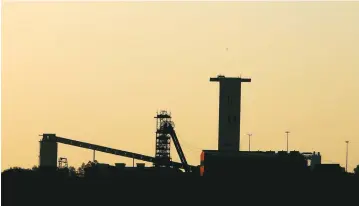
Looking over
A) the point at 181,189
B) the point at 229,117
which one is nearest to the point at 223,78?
the point at 229,117

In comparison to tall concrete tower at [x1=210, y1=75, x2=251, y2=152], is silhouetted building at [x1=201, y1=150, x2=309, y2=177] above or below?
below

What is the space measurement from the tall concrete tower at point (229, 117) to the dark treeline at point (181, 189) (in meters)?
8.08

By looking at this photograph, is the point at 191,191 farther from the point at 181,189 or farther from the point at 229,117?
the point at 229,117

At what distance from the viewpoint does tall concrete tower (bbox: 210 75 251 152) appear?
183375 millimetres

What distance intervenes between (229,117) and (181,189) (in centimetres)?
1871

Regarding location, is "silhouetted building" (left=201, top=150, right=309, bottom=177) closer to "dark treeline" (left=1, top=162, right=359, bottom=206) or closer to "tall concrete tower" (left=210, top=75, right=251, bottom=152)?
"dark treeline" (left=1, top=162, right=359, bottom=206)

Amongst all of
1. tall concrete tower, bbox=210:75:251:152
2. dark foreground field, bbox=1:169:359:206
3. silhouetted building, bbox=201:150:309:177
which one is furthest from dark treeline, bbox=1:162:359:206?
tall concrete tower, bbox=210:75:251:152

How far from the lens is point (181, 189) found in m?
168

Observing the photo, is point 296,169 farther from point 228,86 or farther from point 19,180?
point 19,180

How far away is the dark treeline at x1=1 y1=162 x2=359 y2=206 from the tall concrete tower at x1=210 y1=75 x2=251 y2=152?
8.08 meters

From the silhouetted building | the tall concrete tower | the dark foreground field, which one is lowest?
the dark foreground field

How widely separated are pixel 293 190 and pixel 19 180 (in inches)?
1434

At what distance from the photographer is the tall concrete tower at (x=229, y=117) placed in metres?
183

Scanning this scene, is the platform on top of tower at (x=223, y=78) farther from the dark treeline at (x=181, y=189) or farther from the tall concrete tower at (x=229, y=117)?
the dark treeline at (x=181, y=189)
